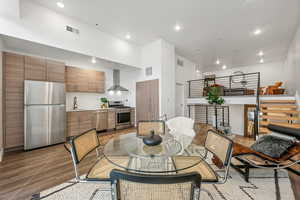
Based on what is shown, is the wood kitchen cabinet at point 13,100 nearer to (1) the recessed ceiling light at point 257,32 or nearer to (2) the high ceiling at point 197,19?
(2) the high ceiling at point 197,19

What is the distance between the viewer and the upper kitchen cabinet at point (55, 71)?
338 cm

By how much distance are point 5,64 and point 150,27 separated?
387cm

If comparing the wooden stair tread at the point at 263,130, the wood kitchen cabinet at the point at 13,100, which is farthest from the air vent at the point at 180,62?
the wood kitchen cabinet at the point at 13,100

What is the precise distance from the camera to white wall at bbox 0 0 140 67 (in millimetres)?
2574

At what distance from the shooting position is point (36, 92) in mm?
3070

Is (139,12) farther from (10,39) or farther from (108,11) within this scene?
(10,39)

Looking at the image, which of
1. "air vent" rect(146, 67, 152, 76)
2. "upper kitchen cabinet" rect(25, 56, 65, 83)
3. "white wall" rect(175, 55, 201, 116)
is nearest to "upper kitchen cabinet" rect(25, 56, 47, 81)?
"upper kitchen cabinet" rect(25, 56, 65, 83)

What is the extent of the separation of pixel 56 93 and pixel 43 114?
0.63 metres

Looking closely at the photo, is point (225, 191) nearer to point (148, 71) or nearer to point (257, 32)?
point (148, 71)

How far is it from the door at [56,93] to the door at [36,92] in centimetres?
9

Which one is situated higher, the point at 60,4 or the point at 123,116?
the point at 60,4

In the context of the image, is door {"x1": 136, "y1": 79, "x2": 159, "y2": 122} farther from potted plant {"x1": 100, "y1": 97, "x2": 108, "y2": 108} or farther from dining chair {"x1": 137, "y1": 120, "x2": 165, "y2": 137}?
dining chair {"x1": 137, "y1": 120, "x2": 165, "y2": 137}

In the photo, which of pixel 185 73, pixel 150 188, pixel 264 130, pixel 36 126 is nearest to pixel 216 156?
pixel 150 188

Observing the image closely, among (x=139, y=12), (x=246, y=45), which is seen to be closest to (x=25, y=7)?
(x=139, y=12)
